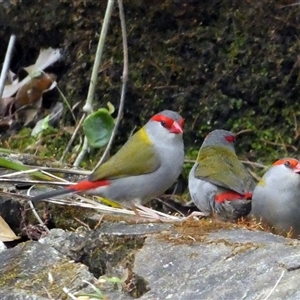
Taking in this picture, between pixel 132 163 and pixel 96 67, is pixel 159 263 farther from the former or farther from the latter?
pixel 96 67

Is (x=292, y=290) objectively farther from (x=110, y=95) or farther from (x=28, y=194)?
(x=110, y=95)

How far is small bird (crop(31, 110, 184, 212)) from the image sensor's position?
15.2 feet

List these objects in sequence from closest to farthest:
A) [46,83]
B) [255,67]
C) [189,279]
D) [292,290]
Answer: [292,290]
[189,279]
[255,67]
[46,83]

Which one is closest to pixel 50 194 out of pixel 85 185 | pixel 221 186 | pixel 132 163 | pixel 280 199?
pixel 85 185

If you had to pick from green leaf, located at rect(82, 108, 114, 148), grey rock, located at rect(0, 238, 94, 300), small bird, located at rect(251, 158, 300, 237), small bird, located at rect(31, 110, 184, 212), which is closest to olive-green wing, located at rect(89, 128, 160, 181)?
small bird, located at rect(31, 110, 184, 212)

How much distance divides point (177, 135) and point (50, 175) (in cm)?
77

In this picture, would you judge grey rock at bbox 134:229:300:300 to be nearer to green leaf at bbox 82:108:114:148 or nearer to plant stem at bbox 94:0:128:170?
plant stem at bbox 94:0:128:170

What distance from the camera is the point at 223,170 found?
5023mm

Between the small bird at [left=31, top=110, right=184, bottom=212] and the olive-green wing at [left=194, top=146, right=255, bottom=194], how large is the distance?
0.26 m

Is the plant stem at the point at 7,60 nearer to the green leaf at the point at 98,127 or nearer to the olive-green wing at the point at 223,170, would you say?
the green leaf at the point at 98,127

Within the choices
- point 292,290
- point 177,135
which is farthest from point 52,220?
point 292,290

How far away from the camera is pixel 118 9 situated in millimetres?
6066

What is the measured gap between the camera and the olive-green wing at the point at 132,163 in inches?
Result: 184

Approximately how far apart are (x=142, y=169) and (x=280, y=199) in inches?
30.5
